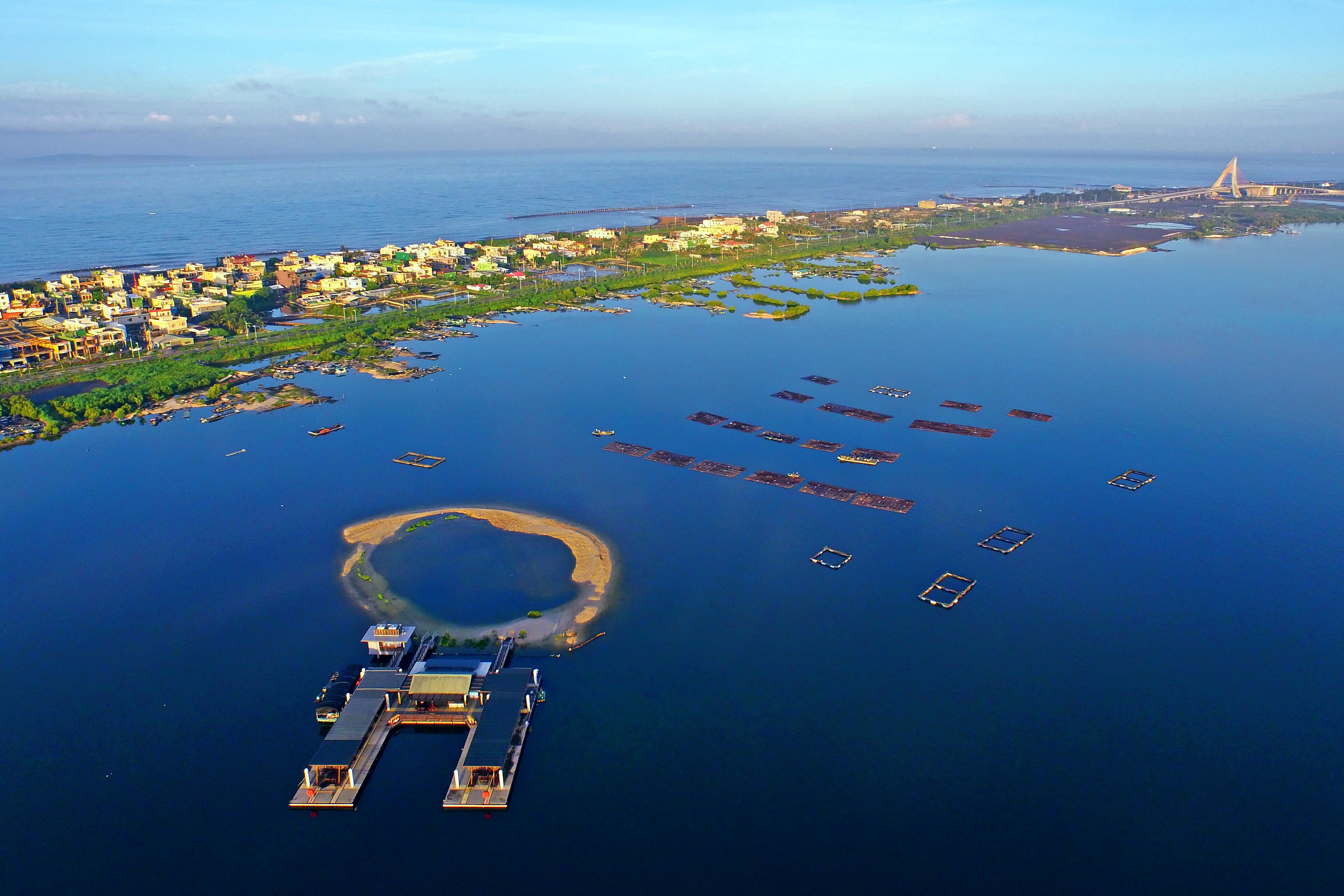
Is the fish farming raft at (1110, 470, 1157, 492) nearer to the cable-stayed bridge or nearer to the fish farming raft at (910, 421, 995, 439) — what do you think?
the fish farming raft at (910, 421, 995, 439)

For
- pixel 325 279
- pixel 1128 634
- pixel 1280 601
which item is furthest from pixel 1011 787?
pixel 325 279

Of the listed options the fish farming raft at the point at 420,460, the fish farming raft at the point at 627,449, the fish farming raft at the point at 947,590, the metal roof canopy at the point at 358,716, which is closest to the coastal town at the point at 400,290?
the fish farming raft at the point at 420,460

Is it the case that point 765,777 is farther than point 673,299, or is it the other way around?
point 673,299

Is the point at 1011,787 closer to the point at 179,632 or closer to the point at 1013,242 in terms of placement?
the point at 179,632

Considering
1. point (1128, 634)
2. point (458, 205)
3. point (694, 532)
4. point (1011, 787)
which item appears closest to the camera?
point (1011, 787)

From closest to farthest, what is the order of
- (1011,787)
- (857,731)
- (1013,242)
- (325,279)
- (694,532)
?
(1011,787) < (857,731) < (694,532) < (325,279) < (1013,242)

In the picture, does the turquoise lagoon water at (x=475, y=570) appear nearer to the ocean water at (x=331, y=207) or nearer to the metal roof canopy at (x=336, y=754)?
the metal roof canopy at (x=336, y=754)
